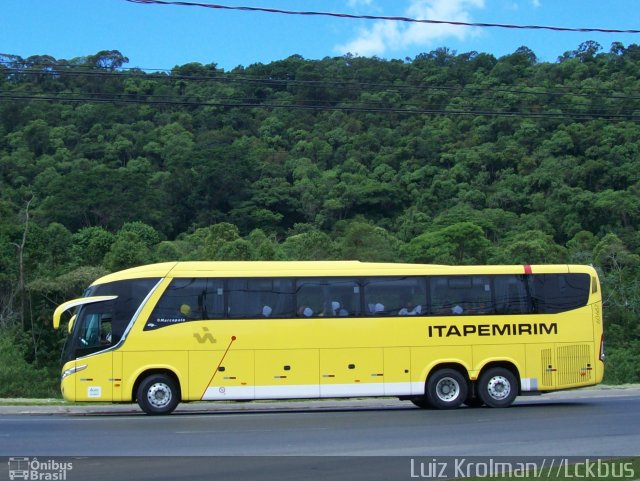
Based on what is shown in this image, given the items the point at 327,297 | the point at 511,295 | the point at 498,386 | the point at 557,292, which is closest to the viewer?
the point at 327,297

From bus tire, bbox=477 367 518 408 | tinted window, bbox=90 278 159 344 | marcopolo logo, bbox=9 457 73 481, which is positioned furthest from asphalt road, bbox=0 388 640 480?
tinted window, bbox=90 278 159 344

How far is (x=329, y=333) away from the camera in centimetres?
2006

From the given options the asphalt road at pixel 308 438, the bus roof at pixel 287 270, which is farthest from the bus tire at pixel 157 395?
the bus roof at pixel 287 270

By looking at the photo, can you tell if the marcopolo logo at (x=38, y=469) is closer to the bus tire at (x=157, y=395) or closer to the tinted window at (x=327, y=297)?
the bus tire at (x=157, y=395)

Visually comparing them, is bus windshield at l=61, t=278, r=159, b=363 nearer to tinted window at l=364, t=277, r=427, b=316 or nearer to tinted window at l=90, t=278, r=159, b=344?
tinted window at l=90, t=278, r=159, b=344

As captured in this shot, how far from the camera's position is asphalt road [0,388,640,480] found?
12.1 metres

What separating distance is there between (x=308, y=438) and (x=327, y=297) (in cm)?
563

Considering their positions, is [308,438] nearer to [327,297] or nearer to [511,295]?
[327,297]

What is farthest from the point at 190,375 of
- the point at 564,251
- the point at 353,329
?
the point at 564,251

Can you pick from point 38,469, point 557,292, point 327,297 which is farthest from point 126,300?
point 557,292

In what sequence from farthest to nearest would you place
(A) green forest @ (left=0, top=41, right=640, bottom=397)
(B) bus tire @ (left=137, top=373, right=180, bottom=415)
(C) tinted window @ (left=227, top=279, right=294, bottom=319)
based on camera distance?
(A) green forest @ (left=0, top=41, right=640, bottom=397) < (C) tinted window @ (left=227, top=279, right=294, bottom=319) < (B) bus tire @ (left=137, top=373, right=180, bottom=415)

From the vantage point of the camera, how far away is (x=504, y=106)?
234 ft

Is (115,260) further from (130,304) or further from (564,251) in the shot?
(564,251)

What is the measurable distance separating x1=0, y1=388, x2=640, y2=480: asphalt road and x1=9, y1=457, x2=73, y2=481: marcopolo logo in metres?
0.20
